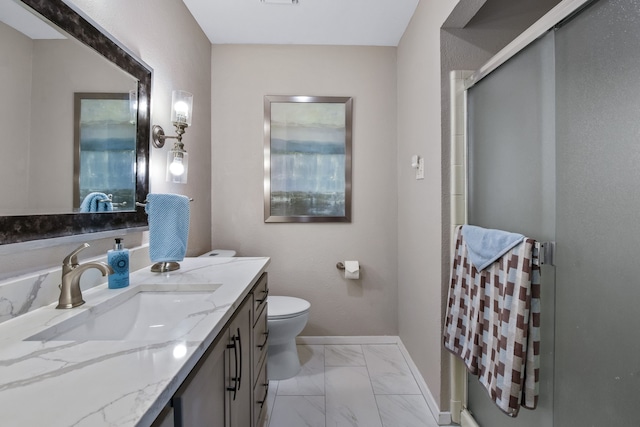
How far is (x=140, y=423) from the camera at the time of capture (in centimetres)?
41

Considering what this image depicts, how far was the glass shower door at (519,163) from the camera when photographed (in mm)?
1009

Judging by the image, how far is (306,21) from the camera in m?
1.99

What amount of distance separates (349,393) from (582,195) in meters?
1.57

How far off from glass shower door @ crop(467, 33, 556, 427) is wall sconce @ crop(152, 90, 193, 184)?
4.88ft

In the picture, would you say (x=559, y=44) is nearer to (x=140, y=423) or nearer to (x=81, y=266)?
(x=140, y=423)

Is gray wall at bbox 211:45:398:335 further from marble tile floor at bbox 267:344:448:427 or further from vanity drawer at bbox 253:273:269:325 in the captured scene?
vanity drawer at bbox 253:273:269:325

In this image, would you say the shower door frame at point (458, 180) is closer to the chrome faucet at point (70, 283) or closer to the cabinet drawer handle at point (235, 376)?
the cabinet drawer handle at point (235, 376)

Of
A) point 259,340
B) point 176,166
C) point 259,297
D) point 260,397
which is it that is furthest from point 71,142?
point 260,397

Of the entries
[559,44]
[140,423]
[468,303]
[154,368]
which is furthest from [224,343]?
[559,44]

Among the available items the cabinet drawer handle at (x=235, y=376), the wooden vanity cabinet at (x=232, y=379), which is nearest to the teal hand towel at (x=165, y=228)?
the wooden vanity cabinet at (x=232, y=379)

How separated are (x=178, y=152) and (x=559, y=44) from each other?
1675mm

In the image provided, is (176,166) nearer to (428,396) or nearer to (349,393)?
(349,393)

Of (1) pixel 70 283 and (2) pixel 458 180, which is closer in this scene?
(1) pixel 70 283

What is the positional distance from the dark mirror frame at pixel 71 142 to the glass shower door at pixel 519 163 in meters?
1.60
